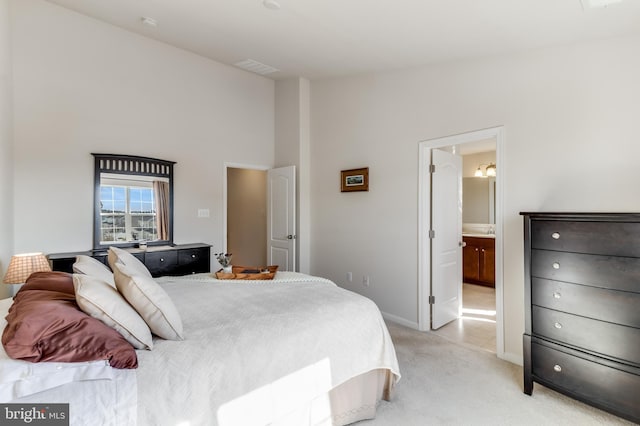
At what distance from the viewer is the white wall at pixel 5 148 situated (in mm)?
2768

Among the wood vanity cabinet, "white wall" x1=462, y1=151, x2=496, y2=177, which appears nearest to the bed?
the wood vanity cabinet

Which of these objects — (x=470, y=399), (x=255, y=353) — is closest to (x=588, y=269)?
(x=470, y=399)

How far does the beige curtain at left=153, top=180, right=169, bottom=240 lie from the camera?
159 inches

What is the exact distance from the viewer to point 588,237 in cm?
207

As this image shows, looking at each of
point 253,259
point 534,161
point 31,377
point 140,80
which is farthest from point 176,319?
point 253,259

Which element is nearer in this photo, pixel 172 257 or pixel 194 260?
pixel 172 257

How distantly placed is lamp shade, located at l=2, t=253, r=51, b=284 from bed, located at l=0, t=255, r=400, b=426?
0.76 metres

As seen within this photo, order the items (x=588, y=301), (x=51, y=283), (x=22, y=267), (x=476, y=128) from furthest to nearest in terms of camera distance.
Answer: (x=476, y=128), (x=22, y=267), (x=588, y=301), (x=51, y=283)

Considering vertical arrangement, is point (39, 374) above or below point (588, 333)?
above

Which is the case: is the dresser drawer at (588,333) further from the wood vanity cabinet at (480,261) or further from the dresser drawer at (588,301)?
the wood vanity cabinet at (480,261)

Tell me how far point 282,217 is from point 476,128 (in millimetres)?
2921

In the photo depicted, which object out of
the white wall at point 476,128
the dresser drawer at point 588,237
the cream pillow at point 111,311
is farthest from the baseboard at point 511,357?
the cream pillow at point 111,311

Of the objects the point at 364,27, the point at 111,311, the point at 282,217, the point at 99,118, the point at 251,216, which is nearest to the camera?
the point at 111,311

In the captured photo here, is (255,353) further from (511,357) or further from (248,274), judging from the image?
(511,357)
